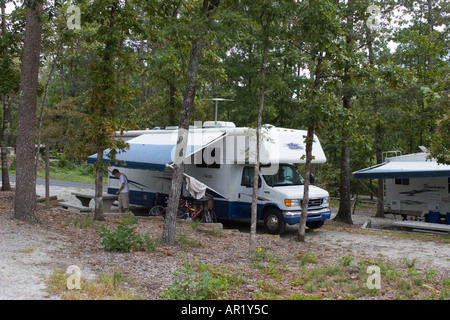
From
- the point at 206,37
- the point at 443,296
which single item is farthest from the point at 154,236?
the point at 443,296

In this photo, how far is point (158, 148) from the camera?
15.6 meters

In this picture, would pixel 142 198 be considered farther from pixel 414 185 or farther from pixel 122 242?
pixel 414 185

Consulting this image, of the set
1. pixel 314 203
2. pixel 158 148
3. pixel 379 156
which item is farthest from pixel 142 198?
pixel 379 156

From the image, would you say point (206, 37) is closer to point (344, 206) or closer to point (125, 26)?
point (125, 26)

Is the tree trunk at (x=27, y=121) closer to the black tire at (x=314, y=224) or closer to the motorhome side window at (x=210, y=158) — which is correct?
A: the motorhome side window at (x=210, y=158)

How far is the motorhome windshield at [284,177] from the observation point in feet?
48.5

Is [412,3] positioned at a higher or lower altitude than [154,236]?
higher

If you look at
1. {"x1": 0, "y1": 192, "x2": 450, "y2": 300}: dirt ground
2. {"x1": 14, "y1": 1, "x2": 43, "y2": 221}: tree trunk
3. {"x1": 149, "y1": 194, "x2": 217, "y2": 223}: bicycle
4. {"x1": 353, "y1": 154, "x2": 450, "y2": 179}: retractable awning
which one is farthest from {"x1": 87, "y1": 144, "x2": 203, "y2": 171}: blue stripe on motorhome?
{"x1": 353, "y1": 154, "x2": 450, "y2": 179}: retractable awning

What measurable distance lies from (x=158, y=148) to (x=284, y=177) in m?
4.19

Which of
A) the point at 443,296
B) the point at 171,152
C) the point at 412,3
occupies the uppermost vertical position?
the point at 412,3

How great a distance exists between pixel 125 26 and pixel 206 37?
3759 millimetres

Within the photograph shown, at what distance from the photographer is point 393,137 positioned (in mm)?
23828

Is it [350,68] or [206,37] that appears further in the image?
[350,68]
